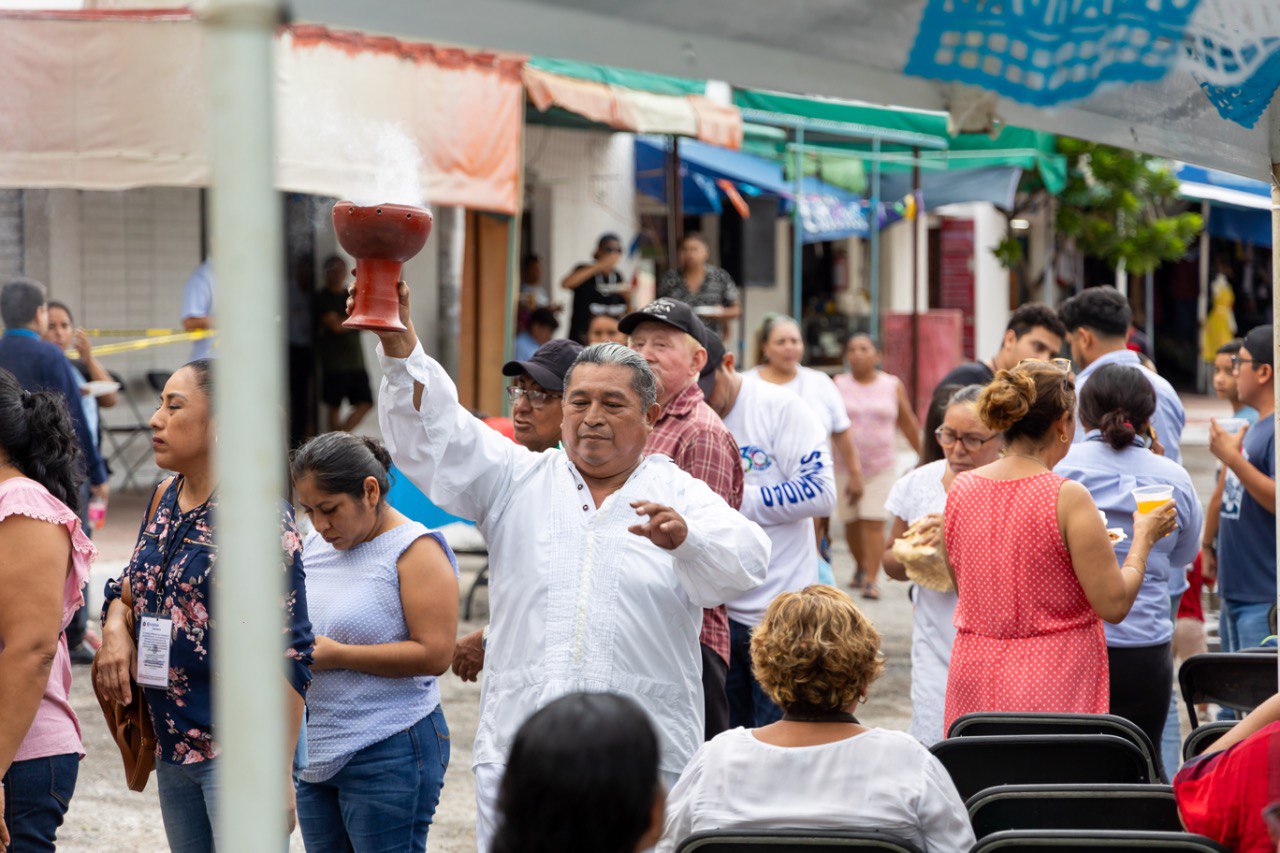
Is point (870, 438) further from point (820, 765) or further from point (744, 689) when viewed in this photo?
point (820, 765)

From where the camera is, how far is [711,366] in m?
5.13

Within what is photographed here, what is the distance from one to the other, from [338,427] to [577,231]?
11.1 ft

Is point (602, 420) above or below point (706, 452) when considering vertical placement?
above

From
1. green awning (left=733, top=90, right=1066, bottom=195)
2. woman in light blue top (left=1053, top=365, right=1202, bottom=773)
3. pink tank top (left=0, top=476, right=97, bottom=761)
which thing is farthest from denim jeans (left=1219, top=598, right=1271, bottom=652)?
green awning (left=733, top=90, right=1066, bottom=195)

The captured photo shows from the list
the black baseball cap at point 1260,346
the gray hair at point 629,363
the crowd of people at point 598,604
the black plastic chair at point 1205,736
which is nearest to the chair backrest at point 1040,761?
the black plastic chair at point 1205,736

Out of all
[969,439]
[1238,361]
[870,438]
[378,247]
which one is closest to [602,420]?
[378,247]

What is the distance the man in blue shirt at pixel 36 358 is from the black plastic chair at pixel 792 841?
5.24 m

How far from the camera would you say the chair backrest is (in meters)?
3.55

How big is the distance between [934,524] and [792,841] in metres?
1.89

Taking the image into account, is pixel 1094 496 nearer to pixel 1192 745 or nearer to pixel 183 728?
pixel 1192 745

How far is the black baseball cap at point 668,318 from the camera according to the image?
4539 millimetres

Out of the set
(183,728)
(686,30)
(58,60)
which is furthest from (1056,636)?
(58,60)

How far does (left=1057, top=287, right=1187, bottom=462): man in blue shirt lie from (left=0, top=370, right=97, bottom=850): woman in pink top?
396cm

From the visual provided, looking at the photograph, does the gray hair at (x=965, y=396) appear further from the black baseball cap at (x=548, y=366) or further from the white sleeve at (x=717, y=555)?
the white sleeve at (x=717, y=555)
